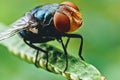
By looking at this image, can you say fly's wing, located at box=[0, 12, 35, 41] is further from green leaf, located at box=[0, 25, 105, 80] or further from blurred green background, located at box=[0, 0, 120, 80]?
blurred green background, located at box=[0, 0, 120, 80]

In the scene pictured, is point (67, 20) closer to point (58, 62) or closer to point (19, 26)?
point (58, 62)

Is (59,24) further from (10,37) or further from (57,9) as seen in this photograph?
(10,37)

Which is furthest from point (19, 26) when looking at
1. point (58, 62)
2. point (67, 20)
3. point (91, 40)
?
point (91, 40)

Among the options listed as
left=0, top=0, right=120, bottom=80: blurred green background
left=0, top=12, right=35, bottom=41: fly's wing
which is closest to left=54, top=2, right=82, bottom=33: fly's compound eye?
left=0, top=12, right=35, bottom=41: fly's wing

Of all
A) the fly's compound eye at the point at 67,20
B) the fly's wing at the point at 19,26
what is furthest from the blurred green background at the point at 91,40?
the fly's compound eye at the point at 67,20

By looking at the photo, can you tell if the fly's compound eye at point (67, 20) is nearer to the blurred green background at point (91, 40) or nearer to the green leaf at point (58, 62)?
the green leaf at point (58, 62)

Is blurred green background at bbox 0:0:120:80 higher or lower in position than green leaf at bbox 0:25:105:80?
lower
